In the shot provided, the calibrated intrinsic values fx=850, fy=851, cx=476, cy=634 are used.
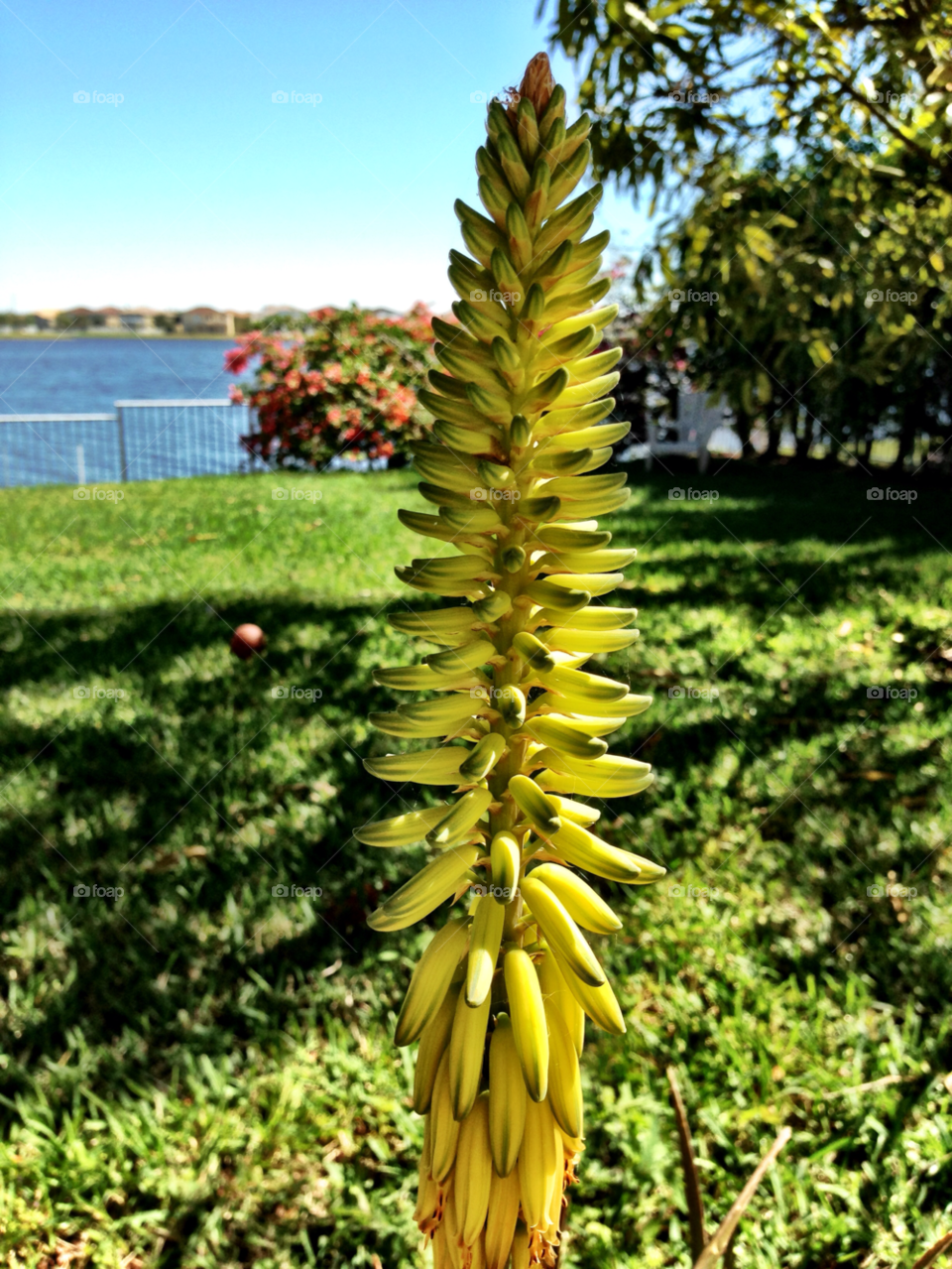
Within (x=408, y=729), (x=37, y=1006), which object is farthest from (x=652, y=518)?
(x=408, y=729)

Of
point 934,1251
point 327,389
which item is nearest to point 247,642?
point 934,1251

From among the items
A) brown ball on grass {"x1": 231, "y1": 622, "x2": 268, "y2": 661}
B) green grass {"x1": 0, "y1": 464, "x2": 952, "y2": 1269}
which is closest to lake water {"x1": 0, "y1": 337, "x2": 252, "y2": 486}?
brown ball on grass {"x1": 231, "y1": 622, "x2": 268, "y2": 661}

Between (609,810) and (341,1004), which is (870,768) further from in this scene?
(341,1004)

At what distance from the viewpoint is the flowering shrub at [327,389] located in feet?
42.5

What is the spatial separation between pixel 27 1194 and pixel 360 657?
9.98ft

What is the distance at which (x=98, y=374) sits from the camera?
→ 45344mm

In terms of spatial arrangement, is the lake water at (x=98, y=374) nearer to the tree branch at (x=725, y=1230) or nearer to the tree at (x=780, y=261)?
the tree at (x=780, y=261)

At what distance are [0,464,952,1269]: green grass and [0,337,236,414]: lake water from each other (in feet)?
45.5

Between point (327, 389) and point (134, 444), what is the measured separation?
489 centimetres

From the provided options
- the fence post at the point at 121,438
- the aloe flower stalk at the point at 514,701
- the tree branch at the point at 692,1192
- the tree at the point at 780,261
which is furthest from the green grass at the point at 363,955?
the fence post at the point at 121,438

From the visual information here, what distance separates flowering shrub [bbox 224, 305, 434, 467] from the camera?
12945 millimetres

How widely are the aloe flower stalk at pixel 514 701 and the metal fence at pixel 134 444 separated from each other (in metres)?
14.1

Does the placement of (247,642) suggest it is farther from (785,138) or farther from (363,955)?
(785,138)

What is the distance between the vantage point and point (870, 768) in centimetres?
355
